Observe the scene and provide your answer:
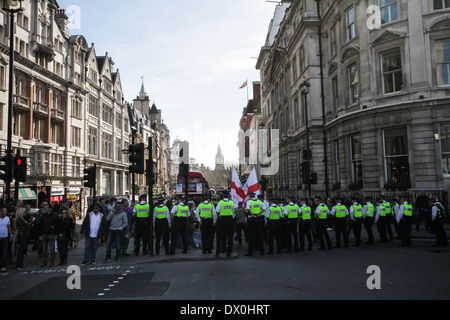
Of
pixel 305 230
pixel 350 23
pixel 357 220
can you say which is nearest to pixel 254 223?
pixel 305 230

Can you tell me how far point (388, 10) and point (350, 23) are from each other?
3.19 meters

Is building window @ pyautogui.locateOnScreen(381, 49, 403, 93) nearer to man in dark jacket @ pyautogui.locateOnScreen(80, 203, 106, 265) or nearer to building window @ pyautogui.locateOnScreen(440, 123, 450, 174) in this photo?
building window @ pyautogui.locateOnScreen(440, 123, 450, 174)

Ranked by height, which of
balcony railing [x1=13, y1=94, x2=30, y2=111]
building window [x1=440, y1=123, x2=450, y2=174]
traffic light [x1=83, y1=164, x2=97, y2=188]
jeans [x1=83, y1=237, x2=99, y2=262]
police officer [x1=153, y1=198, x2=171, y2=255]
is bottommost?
jeans [x1=83, y1=237, x2=99, y2=262]

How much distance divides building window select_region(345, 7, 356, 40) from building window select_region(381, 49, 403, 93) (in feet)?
11.0

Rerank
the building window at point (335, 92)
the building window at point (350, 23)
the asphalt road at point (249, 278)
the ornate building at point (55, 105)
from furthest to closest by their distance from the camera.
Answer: the ornate building at point (55, 105) → the building window at point (335, 92) → the building window at point (350, 23) → the asphalt road at point (249, 278)

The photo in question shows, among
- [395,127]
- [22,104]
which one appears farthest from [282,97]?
[22,104]

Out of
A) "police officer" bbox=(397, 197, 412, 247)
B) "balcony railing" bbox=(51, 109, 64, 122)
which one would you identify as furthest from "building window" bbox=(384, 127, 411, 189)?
"balcony railing" bbox=(51, 109, 64, 122)

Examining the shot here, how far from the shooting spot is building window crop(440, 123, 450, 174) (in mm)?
20719

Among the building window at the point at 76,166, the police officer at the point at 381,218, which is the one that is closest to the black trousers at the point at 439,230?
the police officer at the point at 381,218

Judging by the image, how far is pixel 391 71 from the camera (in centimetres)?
2253

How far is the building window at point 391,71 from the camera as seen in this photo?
22.3 m

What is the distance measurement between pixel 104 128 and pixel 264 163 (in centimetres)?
2391

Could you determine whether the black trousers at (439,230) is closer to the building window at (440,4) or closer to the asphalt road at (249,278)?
the asphalt road at (249,278)

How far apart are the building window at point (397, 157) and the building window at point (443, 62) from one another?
326cm
